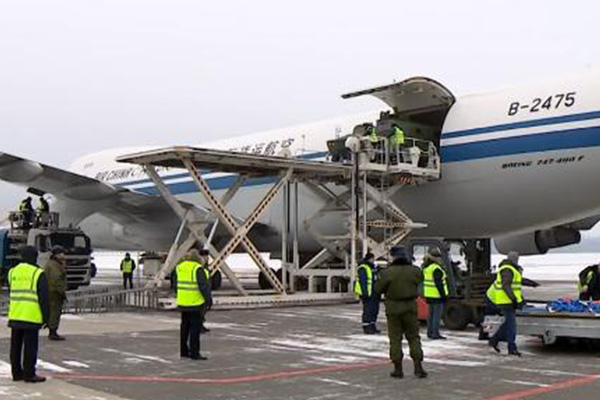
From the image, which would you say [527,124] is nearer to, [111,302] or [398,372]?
[398,372]

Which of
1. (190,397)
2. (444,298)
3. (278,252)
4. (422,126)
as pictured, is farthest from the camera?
(278,252)

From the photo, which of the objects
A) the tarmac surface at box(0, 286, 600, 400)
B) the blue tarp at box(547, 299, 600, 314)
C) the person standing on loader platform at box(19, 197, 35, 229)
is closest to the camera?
the tarmac surface at box(0, 286, 600, 400)

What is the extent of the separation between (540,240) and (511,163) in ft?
18.5

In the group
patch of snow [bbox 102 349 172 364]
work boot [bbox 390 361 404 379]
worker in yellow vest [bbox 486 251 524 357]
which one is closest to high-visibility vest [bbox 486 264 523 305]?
worker in yellow vest [bbox 486 251 524 357]

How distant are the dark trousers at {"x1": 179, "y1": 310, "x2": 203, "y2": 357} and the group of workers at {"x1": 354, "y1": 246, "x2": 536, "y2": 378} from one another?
2331 millimetres

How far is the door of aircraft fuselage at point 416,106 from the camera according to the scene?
19.0m

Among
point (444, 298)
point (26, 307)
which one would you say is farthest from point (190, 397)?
point (444, 298)

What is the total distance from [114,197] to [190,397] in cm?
1530

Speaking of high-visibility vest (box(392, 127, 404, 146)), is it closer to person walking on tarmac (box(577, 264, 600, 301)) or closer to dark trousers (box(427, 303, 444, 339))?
person walking on tarmac (box(577, 264, 600, 301))

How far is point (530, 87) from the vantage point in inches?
683

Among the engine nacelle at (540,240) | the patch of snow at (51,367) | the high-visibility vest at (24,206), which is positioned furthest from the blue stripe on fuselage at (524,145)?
the high-visibility vest at (24,206)

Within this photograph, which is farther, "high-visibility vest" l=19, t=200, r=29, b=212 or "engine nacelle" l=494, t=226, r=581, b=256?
"high-visibility vest" l=19, t=200, r=29, b=212

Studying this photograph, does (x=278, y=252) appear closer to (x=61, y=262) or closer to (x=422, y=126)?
(x=422, y=126)

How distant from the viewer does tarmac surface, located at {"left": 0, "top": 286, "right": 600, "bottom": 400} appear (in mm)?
7434
